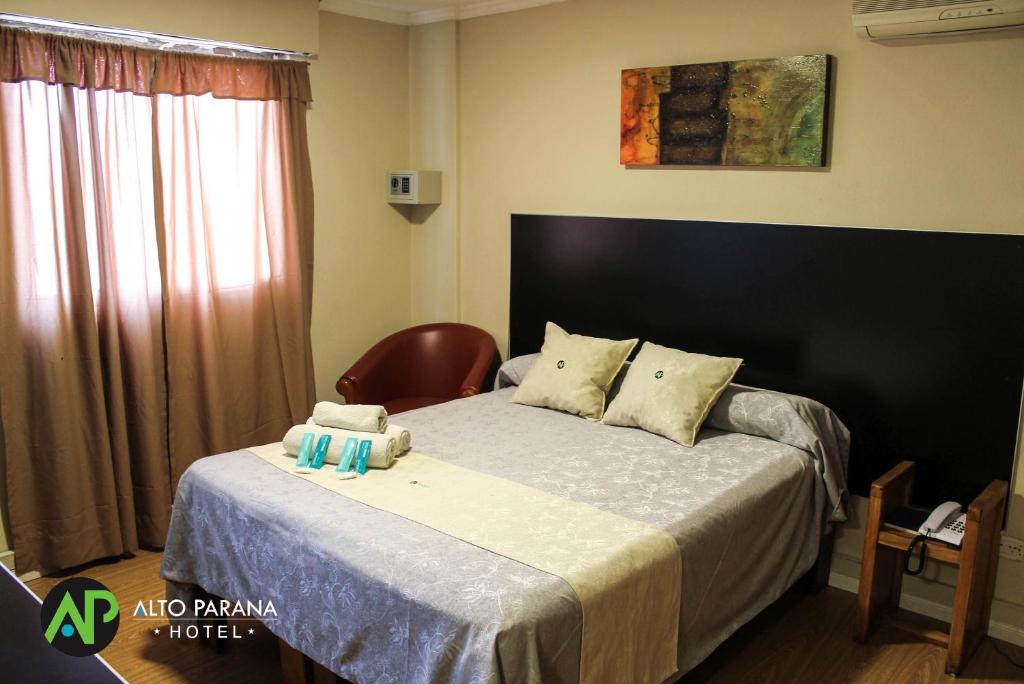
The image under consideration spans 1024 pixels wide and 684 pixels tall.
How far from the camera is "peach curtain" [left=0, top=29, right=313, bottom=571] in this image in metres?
3.39

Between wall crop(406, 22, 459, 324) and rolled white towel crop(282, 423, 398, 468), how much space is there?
6.00 ft

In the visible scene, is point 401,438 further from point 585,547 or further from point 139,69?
point 139,69

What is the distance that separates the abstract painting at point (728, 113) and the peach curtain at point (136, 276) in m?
1.60

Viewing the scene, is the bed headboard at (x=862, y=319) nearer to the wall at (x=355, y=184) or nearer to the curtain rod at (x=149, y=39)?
the wall at (x=355, y=184)

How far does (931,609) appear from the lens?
335cm

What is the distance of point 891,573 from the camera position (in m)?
3.31

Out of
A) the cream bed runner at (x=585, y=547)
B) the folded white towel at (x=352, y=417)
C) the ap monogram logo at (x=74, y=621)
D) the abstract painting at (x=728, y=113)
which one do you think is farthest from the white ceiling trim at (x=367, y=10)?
the ap monogram logo at (x=74, y=621)

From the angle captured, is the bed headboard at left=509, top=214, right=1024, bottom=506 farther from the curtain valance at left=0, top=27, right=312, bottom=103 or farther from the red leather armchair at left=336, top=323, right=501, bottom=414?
the curtain valance at left=0, top=27, right=312, bottom=103

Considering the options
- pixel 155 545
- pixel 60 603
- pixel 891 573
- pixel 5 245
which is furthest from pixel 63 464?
pixel 891 573

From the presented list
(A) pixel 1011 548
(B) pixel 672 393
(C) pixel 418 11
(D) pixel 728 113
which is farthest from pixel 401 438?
(C) pixel 418 11

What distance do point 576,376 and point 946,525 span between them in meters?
1.47

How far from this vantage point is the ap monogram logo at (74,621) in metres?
1.35

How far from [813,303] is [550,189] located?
1.44 metres

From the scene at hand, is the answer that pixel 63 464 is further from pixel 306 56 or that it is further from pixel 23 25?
pixel 306 56
